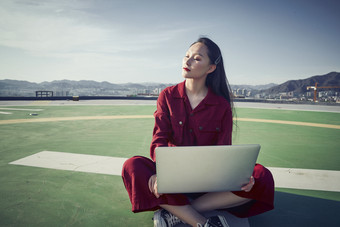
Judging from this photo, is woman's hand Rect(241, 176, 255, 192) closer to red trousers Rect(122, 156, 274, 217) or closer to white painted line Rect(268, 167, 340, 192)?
red trousers Rect(122, 156, 274, 217)

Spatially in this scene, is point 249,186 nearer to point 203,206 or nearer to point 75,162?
point 203,206

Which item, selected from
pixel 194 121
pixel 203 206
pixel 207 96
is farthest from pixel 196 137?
pixel 203 206

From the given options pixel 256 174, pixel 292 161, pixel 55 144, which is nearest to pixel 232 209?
pixel 256 174

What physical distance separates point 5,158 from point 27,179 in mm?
1070

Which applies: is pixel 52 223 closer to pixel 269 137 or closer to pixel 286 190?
pixel 286 190

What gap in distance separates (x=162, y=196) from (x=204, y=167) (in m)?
0.42

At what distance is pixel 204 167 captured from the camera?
1310 mm

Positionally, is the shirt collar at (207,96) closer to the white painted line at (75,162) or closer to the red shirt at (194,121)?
the red shirt at (194,121)

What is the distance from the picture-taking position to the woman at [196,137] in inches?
59.1

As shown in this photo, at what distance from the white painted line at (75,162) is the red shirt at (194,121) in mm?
1251

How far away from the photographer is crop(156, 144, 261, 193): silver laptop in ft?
4.15

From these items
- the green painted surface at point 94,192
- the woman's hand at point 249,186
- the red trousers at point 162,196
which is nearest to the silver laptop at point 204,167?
the woman's hand at point 249,186

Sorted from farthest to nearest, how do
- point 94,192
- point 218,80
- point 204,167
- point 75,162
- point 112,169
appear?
1. point 75,162
2. point 112,169
3. point 94,192
4. point 218,80
5. point 204,167

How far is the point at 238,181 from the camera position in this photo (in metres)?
1.40
